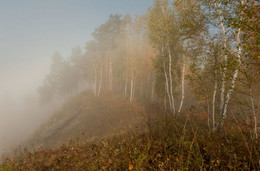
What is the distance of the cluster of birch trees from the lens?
14.4 feet

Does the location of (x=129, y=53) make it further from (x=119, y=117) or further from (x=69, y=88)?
(x=69, y=88)

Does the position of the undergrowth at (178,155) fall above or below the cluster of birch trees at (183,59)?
below

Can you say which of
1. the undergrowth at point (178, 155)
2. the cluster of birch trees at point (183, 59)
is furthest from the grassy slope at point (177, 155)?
the cluster of birch trees at point (183, 59)

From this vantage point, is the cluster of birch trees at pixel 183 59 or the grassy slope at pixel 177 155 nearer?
the grassy slope at pixel 177 155

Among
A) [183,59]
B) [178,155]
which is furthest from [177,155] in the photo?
[183,59]

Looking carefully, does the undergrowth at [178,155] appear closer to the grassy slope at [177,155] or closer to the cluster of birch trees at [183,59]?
the grassy slope at [177,155]

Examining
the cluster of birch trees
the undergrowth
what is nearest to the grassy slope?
the undergrowth

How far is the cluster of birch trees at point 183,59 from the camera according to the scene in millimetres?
4375

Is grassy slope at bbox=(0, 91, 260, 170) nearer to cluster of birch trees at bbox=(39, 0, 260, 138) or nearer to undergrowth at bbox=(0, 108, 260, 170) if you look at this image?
undergrowth at bbox=(0, 108, 260, 170)

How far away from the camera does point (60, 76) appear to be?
4531cm

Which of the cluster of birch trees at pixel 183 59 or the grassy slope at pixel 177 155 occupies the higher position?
the cluster of birch trees at pixel 183 59

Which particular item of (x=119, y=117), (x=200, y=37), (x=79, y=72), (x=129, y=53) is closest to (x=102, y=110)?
(x=119, y=117)

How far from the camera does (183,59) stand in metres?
13.1

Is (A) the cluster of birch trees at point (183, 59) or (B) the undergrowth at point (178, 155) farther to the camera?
(A) the cluster of birch trees at point (183, 59)
